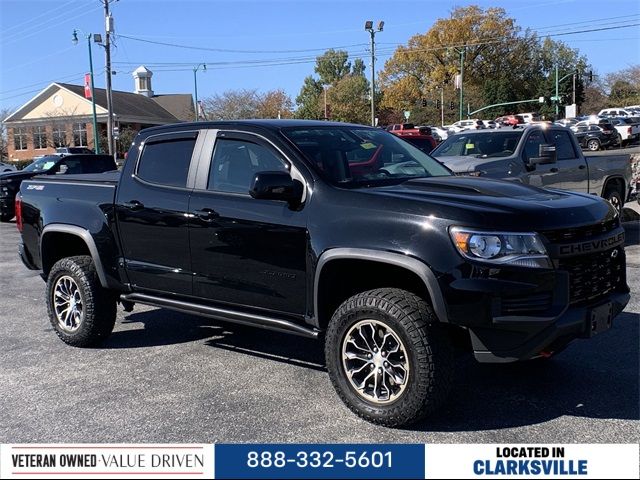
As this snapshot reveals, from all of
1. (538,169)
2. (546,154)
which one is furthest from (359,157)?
(538,169)

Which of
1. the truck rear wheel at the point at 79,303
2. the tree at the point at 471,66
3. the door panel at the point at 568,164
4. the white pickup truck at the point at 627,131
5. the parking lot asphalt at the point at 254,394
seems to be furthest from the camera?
the tree at the point at 471,66

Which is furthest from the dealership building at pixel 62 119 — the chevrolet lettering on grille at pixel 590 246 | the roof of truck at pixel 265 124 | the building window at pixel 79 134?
the chevrolet lettering on grille at pixel 590 246

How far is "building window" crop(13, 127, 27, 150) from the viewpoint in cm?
6821

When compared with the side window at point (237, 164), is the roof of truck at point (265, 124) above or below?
above

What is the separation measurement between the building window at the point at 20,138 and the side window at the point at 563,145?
66768mm

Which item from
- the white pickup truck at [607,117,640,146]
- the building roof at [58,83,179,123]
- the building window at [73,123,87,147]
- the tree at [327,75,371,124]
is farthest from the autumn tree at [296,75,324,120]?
→ the white pickup truck at [607,117,640,146]

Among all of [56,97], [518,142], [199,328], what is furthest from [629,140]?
[56,97]

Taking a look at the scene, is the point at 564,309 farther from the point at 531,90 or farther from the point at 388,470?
the point at 531,90

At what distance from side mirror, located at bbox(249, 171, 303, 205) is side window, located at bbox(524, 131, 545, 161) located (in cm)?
645

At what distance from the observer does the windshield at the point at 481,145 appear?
1021 centimetres

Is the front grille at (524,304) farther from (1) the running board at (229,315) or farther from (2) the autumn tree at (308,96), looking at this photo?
(2) the autumn tree at (308,96)

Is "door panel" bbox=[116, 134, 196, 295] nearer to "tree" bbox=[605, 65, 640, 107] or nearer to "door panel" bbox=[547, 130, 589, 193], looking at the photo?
"door panel" bbox=[547, 130, 589, 193]

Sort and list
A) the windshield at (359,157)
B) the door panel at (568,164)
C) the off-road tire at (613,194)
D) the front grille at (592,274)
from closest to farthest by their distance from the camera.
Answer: the front grille at (592,274) < the windshield at (359,157) < the door panel at (568,164) < the off-road tire at (613,194)

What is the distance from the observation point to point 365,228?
13.5 feet
